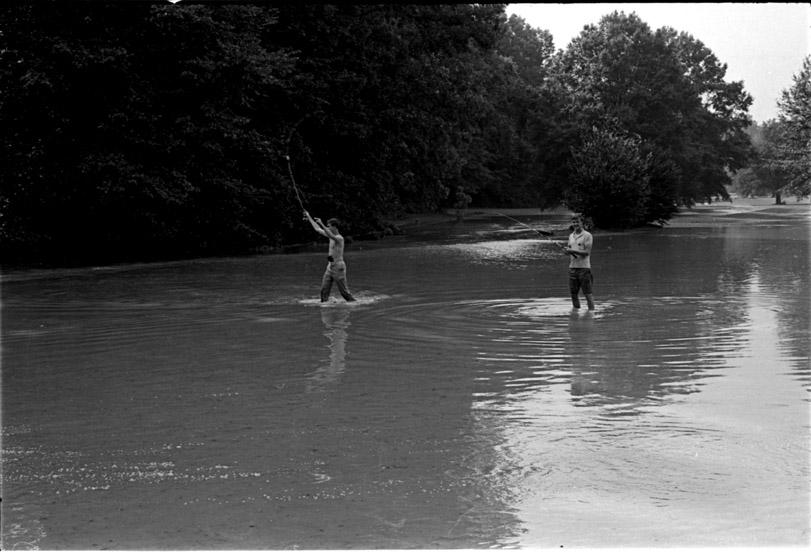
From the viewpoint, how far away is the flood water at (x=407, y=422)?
741cm

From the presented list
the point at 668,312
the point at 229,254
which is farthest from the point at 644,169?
the point at 668,312

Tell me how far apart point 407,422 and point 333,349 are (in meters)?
5.61

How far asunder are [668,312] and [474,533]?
48.3 feet

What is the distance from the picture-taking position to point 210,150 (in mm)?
39125

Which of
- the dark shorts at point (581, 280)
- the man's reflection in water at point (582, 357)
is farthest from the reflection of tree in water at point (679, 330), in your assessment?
the dark shorts at point (581, 280)

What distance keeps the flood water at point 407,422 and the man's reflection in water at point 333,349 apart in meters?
0.09

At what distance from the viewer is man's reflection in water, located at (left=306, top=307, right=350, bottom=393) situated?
44.1 feet

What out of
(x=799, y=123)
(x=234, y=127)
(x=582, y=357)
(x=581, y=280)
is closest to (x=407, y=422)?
(x=582, y=357)

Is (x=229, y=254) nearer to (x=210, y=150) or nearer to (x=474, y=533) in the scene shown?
(x=210, y=150)

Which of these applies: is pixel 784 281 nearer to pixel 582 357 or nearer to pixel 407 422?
pixel 582 357

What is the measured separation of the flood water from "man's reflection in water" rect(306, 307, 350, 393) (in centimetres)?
9

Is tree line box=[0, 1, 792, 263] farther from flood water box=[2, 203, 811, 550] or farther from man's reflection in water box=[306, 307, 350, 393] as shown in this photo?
flood water box=[2, 203, 811, 550]

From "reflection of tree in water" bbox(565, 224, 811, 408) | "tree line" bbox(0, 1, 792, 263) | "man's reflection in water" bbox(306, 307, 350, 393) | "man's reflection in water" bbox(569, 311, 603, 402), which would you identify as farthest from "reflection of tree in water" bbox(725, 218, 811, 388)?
"tree line" bbox(0, 1, 792, 263)

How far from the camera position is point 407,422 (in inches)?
430
